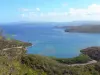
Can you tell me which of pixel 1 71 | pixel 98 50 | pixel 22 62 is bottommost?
pixel 98 50

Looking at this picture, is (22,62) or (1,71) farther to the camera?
(22,62)

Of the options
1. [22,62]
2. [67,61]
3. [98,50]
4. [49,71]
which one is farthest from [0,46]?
[98,50]

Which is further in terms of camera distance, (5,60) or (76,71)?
(76,71)

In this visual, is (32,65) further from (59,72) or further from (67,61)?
(67,61)

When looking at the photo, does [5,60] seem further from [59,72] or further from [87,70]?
[87,70]

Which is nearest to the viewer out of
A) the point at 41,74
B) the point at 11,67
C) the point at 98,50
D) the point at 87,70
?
the point at 11,67

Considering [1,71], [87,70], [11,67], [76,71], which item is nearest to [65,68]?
[76,71]

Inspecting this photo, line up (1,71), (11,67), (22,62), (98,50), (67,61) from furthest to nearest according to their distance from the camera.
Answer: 1. (98,50)
2. (67,61)
3. (22,62)
4. (11,67)
5. (1,71)

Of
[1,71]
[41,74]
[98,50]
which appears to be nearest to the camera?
[1,71]

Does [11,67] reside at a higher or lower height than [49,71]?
higher
